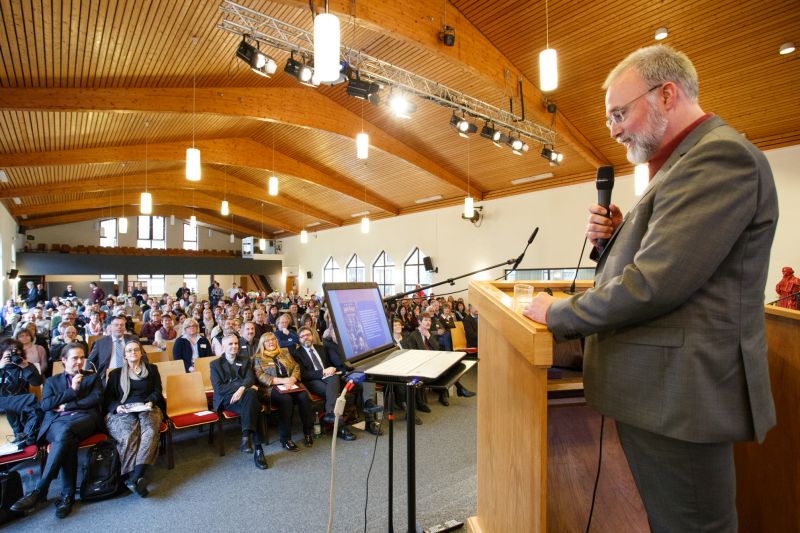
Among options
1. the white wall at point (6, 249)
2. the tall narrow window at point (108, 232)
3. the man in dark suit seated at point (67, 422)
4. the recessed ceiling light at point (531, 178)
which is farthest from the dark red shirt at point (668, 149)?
the tall narrow window at point (108, 232)

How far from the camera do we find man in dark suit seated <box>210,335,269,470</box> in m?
3.62

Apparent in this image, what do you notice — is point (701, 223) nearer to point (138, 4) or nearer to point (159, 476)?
point (159, 476)

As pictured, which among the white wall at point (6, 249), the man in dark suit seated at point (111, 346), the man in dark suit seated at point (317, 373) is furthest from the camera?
the white wall at point (6, 249)

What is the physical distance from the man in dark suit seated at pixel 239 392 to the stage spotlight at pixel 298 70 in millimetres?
3059

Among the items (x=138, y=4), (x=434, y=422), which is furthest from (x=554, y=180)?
(x=138, y=4)

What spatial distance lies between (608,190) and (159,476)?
3718mm

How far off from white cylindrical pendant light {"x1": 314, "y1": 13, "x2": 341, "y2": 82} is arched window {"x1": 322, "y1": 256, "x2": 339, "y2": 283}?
49.1 ft

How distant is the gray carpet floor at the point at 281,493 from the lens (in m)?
2.60

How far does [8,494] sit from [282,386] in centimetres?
195

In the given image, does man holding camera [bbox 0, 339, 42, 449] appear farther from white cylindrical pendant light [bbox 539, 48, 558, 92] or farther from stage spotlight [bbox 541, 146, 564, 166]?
stage spotlight [bbox 541, 146, 564, 166]

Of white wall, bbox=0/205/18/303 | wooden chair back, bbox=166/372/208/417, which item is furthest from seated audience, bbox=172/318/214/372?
white wall, bbox=0/205/18/303

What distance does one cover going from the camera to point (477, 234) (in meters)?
11.8

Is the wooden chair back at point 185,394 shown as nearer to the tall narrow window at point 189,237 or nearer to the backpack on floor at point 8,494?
A: the backpack on floor at point 8,494

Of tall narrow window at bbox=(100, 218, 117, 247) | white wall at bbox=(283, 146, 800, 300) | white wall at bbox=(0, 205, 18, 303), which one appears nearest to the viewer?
white wall at bbox=(283, 146, 800, 300)
